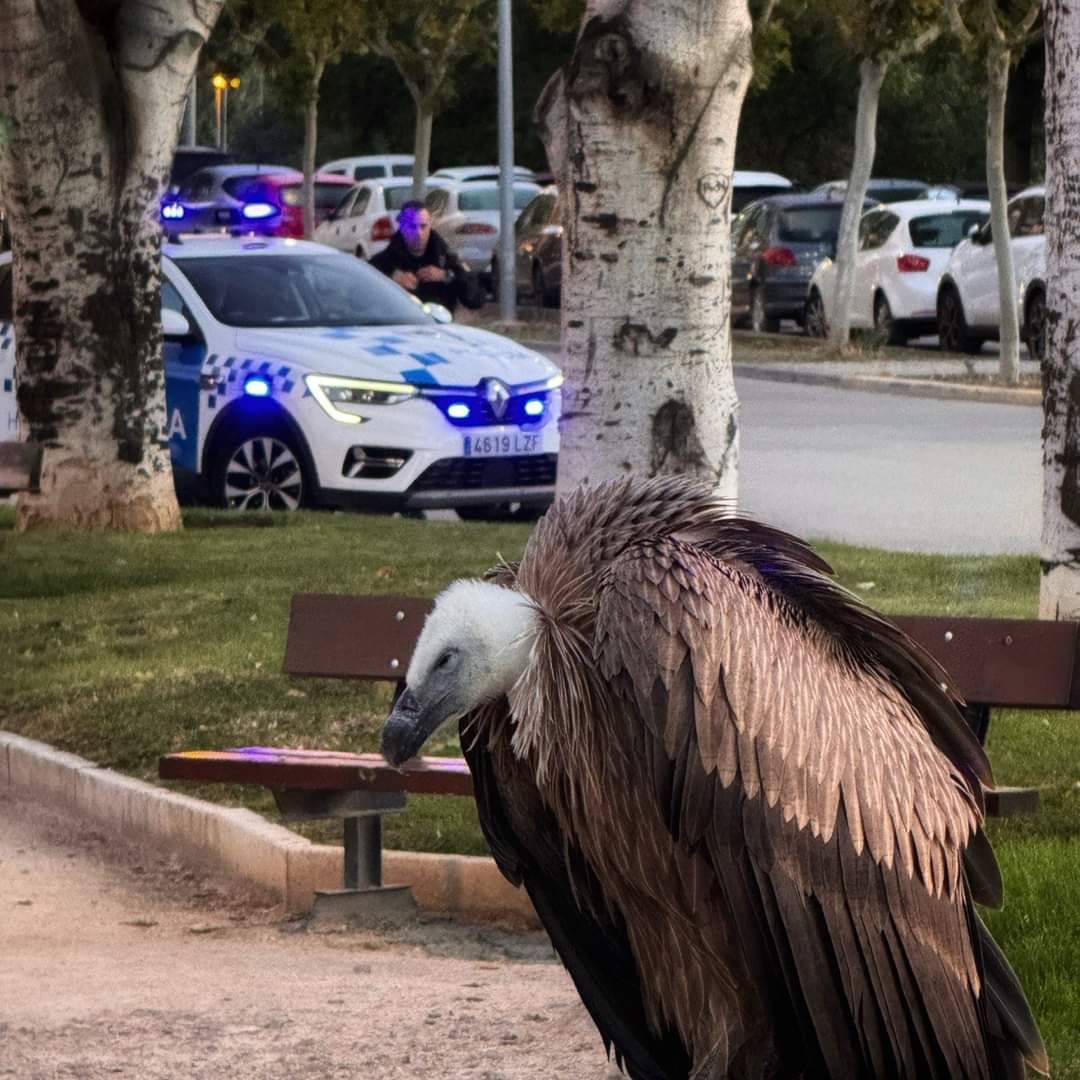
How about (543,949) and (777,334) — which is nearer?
(543,949)

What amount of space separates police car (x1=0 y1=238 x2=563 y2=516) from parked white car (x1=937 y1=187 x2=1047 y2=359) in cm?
1093

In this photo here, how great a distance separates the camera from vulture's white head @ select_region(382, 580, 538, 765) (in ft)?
11.8

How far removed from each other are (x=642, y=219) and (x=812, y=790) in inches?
167

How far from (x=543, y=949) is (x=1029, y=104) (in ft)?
117

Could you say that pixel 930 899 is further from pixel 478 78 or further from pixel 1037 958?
pixel 478 78

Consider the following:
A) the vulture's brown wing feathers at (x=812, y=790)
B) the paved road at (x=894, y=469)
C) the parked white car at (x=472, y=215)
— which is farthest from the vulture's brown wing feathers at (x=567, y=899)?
the parked white car at (x=472, y=215)

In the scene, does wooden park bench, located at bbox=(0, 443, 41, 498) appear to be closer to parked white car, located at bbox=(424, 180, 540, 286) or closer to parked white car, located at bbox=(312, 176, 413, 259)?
parked white car, located at bbox=(424, 180, 540, 286)

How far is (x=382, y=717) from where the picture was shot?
830 centimetres

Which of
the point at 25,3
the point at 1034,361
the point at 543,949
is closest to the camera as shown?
the point at 543,949

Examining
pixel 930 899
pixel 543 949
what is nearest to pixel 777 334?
pixel 543 949

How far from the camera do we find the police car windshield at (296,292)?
47.2ft

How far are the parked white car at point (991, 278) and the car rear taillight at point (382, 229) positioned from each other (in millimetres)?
11854

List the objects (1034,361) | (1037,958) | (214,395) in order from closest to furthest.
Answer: (1037,958) < (214,395) < (1034,361)

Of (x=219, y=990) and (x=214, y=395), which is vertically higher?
(x=214, y=395)
